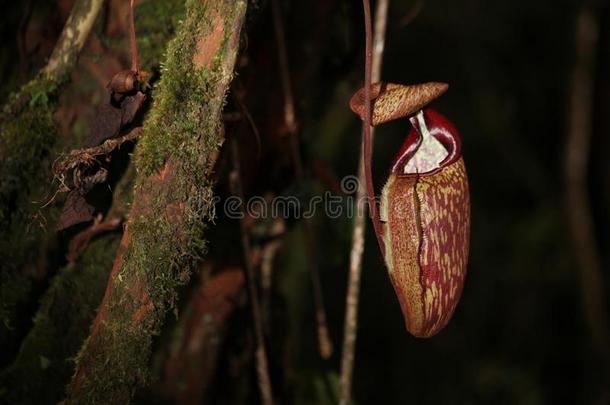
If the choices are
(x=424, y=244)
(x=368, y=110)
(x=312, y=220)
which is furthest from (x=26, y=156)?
(x=312, y=220)

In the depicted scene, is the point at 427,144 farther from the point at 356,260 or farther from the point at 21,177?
the point at 21,177

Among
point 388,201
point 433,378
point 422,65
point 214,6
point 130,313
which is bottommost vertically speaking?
point 433,378

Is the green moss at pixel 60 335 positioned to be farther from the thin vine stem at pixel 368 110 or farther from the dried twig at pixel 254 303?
the thin vine stem at pixel 368 110

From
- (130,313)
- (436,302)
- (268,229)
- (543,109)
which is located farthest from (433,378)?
(130,313)

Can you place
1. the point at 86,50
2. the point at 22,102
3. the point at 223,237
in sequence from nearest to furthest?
the point at 22,102 < the point at 86,50 < the point at 223,237

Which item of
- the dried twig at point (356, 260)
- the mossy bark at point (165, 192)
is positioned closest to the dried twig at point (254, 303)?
the dried twig at point (356, 260)

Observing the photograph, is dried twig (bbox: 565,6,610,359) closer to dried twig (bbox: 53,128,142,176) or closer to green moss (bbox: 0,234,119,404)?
green moss (bbox: 0,234,119,404)

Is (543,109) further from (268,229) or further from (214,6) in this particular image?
(214,6)
